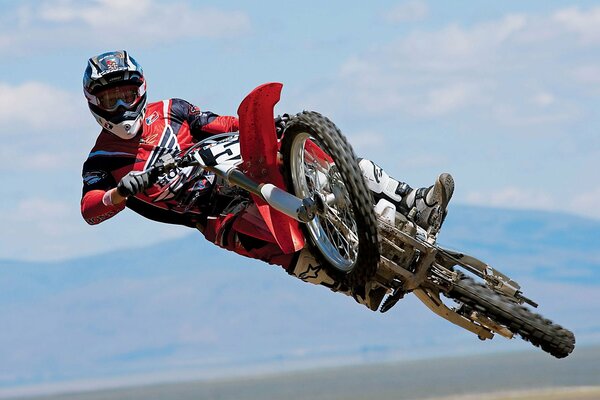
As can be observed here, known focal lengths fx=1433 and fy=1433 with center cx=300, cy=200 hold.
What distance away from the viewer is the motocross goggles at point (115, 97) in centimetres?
1387

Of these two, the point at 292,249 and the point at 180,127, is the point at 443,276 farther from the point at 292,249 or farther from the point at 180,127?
the point at 180,127

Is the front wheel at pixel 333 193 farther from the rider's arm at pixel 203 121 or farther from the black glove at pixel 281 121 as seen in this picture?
the rider's arm at pixel 203 121

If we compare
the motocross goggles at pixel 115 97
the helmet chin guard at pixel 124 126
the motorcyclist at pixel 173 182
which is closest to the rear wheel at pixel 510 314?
the motorcyclist at pixel 173 182

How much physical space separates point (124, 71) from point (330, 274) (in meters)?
2.78

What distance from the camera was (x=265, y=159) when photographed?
44.4 feet

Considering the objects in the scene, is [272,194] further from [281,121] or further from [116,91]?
[116,91]

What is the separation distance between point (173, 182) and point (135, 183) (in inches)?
40.4

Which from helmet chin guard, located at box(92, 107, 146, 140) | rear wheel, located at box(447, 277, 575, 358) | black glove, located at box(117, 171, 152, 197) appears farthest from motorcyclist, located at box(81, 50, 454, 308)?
rear wheel, located at box(447, 277, 575, 358)

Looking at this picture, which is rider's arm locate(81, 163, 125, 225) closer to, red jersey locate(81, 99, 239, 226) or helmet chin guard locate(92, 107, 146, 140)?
red jersey locate(81, 99, 239, 226)

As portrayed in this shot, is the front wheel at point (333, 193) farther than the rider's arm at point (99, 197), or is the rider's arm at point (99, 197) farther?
the rider's arm at point (99, 197)

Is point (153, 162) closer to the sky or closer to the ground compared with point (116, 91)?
closer to the ground

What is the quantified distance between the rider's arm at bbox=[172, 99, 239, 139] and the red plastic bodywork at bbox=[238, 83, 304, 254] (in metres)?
1.00

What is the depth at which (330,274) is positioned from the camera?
13.7 meters

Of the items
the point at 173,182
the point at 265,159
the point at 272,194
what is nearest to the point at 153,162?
the point at 173,182
